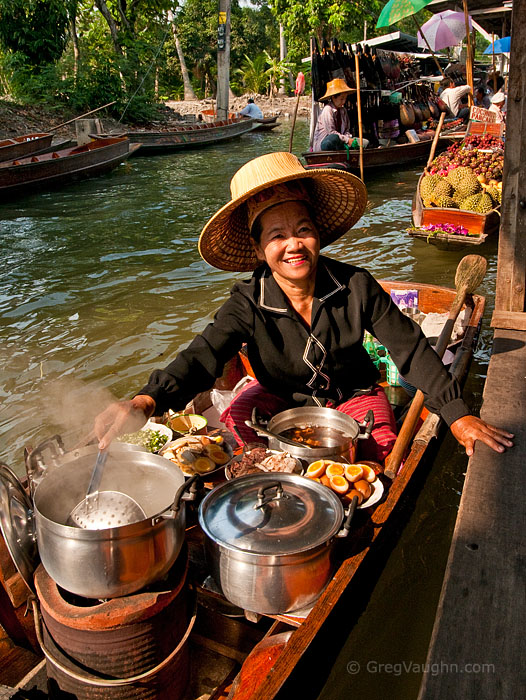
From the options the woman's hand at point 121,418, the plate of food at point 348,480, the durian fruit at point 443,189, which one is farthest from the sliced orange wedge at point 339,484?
the durian fruit at point 443,189

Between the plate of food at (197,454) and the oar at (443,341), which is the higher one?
the oar at (443,341)

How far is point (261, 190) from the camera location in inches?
95.4

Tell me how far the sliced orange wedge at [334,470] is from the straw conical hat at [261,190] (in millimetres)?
1167

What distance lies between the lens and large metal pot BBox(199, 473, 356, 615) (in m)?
1.68

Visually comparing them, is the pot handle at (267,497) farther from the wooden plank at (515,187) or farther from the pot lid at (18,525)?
the wooden plank at (515,187)

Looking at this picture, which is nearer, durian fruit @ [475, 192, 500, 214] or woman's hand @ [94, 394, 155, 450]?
woman's hand @ [94, 394, 155, 450]

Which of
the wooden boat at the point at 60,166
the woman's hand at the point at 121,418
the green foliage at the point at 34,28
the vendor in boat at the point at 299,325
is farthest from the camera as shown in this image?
the green foliage at the point at 34,28

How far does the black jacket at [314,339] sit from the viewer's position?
7.96 ft

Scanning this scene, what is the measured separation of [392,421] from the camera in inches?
110

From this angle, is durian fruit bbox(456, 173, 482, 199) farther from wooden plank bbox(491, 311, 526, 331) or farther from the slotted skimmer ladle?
the slotted skimmer ladle

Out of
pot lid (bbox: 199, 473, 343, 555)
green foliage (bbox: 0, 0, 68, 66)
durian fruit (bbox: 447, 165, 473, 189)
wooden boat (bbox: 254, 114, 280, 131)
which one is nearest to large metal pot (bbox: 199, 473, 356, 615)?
pot lid (bbox: 199, 473, 343, 555)

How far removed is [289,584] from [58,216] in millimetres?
11230

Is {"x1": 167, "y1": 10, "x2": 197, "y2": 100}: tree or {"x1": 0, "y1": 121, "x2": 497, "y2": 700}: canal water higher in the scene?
{"x1": 167, "y1": 10, "x2": 197, "y2": 100}: tree

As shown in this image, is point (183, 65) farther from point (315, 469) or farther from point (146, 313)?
point (315, 469)
